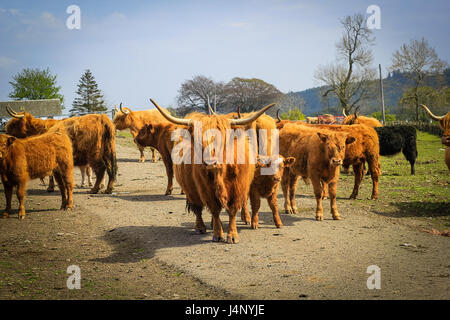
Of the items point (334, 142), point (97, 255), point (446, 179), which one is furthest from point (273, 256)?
point (446, 179)

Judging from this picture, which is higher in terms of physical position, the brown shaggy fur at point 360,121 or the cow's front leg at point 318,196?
the brown shaggy fur at point 360,121

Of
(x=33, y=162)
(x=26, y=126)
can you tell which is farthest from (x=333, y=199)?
(x=26, y=126)

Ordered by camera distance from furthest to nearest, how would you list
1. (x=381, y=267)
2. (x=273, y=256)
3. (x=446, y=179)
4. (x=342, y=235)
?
(x=446, y=179) → (x=342, y=235) → (x=273, y=256) → (x=381, y=267)

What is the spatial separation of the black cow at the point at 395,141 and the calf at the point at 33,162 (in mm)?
8746

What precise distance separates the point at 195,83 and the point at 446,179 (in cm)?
4271

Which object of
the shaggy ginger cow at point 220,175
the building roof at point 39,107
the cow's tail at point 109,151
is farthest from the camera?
the building roof at point 39,107

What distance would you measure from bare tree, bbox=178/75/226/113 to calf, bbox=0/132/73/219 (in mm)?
39035

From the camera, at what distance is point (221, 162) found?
5.32 metres

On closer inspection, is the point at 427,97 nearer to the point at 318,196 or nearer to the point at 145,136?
the point at 145,136

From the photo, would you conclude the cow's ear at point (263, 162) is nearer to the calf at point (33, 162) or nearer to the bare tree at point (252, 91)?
the calf at point (33, 162)

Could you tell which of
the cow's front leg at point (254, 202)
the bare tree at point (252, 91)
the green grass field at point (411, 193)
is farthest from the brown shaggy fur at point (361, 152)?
the bare tree at point (252, 91)

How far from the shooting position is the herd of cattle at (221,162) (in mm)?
5566
